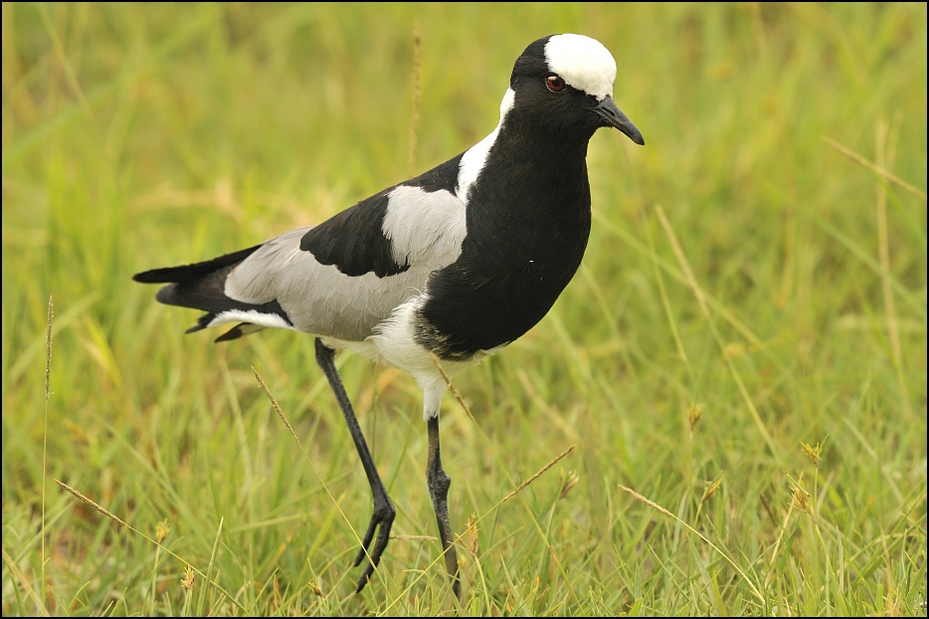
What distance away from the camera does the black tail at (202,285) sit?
3580mm

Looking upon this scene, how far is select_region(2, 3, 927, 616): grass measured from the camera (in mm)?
3305

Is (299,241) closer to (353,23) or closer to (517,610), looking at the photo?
(517,610)

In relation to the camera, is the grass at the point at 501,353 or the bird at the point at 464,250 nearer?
the bird at the point at 464,250

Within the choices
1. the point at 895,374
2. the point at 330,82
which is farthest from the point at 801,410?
the point at 330,82

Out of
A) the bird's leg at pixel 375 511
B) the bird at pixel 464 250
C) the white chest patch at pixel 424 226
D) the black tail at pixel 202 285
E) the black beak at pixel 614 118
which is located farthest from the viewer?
the black tail at pixel 202 285

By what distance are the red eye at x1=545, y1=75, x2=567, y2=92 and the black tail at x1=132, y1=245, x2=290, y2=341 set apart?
3.94 ft

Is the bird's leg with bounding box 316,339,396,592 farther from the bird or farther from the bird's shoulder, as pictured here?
the bird's shoulder

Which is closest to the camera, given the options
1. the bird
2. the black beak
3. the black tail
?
the black beak

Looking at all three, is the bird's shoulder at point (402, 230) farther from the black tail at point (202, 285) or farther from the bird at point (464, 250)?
the black tail at point (202, 285)

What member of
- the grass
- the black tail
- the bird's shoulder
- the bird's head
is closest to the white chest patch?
the bird's shoulder

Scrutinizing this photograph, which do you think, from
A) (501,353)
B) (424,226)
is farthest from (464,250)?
(501,353)

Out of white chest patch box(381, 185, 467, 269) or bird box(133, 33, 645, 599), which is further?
white chest patch box(381, 185, 467, 269)

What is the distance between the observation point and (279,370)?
14.9ft

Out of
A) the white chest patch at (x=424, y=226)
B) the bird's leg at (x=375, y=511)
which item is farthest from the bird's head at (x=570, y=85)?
the bird's leg at (x=375, y=511)
